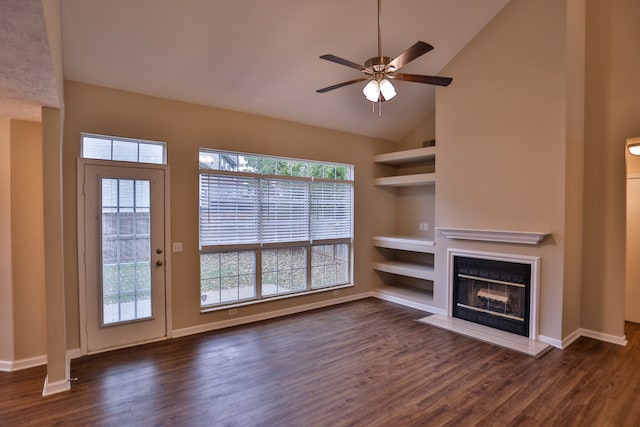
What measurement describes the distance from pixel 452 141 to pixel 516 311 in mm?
2404

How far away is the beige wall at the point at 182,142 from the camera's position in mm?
3309

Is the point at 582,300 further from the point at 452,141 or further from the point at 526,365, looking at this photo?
the point at 452,141

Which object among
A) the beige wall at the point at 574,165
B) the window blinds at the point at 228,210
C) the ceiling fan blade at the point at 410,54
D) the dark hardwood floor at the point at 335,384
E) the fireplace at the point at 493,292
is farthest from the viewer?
the window blinds at the point at 228,210

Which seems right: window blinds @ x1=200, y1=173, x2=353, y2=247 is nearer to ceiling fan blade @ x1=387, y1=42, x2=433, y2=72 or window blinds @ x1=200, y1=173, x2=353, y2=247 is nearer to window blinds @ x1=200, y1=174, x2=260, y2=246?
window blinds @ x1=200, y1=174, x2=260, y2=246

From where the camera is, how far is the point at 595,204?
13.0ft

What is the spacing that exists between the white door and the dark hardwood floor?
27 centimetres

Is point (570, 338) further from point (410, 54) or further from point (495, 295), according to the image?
point (410, 54)

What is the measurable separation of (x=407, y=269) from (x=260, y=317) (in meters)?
A: 2.52

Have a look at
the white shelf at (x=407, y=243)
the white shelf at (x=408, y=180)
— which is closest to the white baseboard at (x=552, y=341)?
the white shelf at (x=407, y=243)

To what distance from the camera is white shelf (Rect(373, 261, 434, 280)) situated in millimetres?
5043

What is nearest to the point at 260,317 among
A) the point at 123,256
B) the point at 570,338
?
the point at 123,256

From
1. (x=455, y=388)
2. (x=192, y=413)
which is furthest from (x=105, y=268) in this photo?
(x=455, y=388)

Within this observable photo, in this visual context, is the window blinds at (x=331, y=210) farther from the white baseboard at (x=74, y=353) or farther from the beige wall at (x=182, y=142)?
the white baseboard at (x=74, y=353)

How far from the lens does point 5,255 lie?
3104mm
